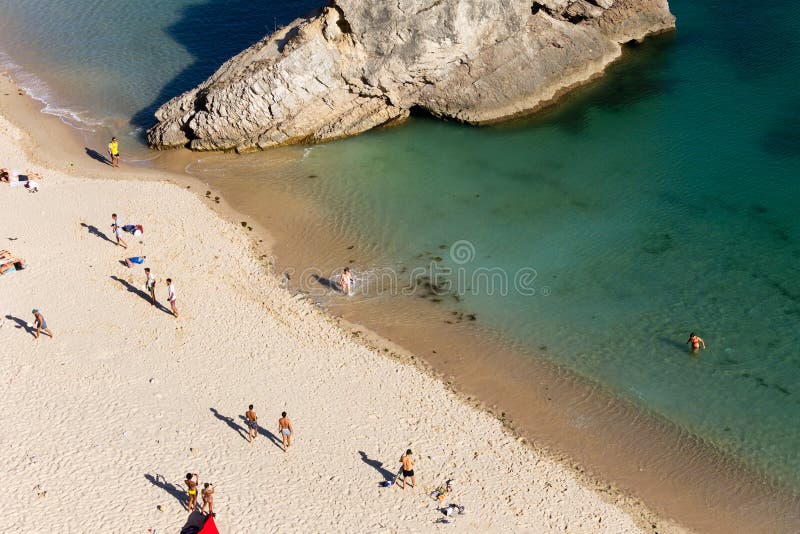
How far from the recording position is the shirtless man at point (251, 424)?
24898 mm

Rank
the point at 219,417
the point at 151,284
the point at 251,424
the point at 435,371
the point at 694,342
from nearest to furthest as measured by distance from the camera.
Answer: the point at 251,424, the point at 219,417, the point at 435,371, the point at 694,342, the point at 151,284

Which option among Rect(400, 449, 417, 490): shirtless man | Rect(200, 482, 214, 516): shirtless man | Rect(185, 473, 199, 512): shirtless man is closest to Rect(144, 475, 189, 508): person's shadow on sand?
Rect(185, 473, 199, 512): shirtless man

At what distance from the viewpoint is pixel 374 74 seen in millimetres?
42031

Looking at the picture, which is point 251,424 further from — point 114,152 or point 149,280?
point 114,152

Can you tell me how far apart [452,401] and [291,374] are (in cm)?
568

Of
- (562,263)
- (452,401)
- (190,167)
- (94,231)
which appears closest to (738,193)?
(562,263)

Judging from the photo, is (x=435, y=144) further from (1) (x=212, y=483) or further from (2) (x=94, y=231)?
(1) (x=212, y=483)

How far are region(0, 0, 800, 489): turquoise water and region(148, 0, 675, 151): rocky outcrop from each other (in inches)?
56.7

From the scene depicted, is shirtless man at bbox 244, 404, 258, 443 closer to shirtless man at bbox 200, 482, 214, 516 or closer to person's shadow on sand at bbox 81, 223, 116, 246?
shirtless man at bbox 200, 482, 214, 516

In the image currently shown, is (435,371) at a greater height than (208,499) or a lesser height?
lesser

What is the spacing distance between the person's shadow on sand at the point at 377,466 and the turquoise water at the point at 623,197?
8.14 metres

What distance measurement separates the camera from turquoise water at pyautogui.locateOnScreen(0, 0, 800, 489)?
96.0 ft

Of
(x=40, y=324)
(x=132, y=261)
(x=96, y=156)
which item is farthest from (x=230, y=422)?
(x=96, y=156)

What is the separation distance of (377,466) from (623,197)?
19209 millimetres
